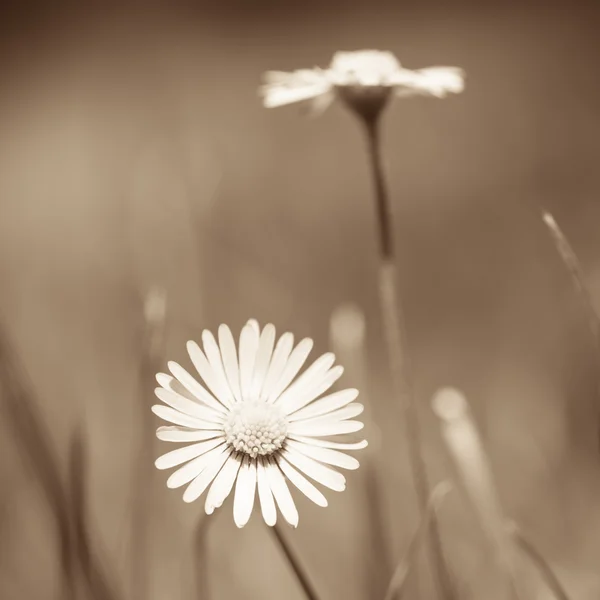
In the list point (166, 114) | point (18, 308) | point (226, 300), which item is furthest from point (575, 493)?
point (166, 114)

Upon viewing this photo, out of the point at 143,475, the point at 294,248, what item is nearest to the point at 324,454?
the point at 143,475

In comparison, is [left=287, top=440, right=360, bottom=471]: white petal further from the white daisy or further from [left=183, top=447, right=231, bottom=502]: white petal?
the white daisy

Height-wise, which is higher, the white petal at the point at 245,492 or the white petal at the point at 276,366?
the white petal at the point at 276,366

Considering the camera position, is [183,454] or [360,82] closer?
[183,454]

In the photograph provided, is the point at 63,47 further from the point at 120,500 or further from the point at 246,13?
the point at 120,500

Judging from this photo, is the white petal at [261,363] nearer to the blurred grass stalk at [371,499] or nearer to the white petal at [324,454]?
the white petal at [324,454]

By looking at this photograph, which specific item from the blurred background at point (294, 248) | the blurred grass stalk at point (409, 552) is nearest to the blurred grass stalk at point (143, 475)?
the blurred background at point (294, 248)

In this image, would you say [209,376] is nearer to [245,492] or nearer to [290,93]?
[245,492]
